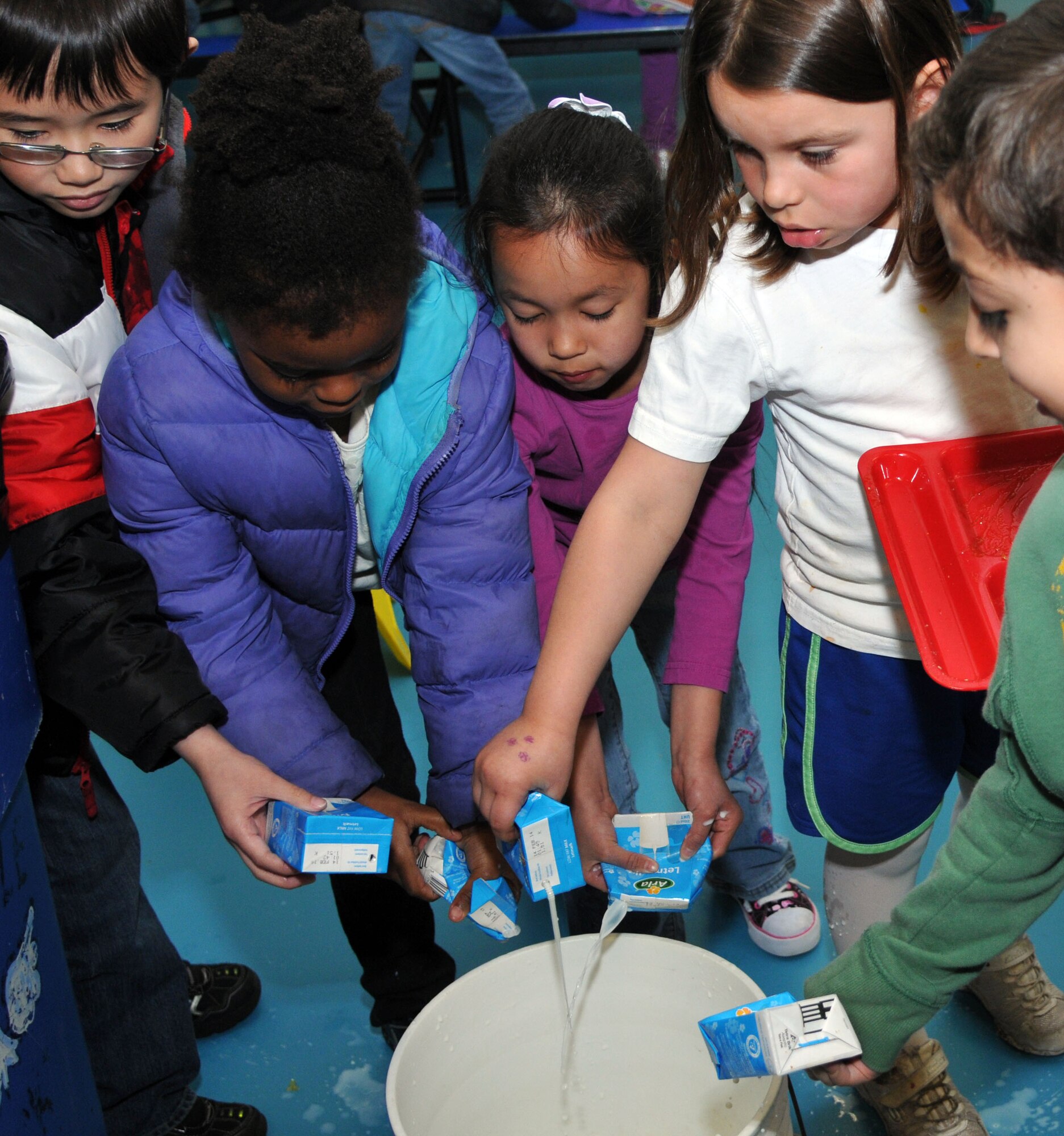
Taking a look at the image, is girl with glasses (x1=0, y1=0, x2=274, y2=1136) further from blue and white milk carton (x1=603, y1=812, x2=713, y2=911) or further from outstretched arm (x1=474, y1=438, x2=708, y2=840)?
blue and white milk carton (x1=603, y1=812, x2=713, y2=911)

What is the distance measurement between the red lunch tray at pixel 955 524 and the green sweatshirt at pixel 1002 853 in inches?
4.3

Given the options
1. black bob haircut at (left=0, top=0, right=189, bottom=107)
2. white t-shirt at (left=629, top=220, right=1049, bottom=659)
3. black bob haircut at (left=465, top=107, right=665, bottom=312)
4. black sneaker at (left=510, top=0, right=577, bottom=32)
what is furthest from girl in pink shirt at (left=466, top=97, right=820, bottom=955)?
black sneaker at (left=510, top=0, right=577, bottom=32)

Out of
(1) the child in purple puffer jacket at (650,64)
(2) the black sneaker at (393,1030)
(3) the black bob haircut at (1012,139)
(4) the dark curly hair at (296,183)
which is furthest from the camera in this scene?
(1) the child in purple puffer jacket at (650,64)

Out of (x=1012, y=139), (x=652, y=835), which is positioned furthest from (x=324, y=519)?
(x=1012, y=139)

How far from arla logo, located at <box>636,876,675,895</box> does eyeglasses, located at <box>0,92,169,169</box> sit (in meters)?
0.83

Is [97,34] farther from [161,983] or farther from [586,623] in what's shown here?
[161,983]

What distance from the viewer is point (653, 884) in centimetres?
107

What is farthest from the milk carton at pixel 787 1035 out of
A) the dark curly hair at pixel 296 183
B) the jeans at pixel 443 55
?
the jeans at pixel 443 55

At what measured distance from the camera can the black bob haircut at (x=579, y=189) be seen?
1089 mm

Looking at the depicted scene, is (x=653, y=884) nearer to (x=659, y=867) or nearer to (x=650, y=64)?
(x=659, y=867)

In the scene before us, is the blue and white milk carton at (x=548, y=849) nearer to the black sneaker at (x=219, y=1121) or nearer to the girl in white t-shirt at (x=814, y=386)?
the girl in white t-shirt at (x=814, y=386)

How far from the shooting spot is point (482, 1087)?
1.10 meters

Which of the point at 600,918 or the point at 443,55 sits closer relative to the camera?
the point at 600,918

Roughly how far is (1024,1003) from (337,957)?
896mm
